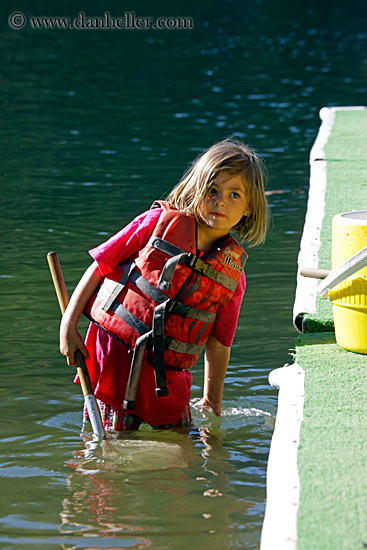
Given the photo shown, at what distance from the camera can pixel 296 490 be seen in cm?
346

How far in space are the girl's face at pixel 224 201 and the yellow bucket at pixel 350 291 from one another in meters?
0.46

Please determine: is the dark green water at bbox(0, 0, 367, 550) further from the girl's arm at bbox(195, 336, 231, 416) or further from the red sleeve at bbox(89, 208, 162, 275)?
the red sleeve at bbox(89, 208, 162, 275)

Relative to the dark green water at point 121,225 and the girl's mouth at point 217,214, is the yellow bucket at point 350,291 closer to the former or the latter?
the girl's mouth at point 217,214

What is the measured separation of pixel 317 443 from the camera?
12.4 feet

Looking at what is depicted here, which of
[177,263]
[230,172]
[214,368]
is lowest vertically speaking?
[214,368]

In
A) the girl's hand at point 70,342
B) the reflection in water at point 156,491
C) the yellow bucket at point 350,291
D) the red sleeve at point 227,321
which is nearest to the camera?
the reflection in water at point 156,491

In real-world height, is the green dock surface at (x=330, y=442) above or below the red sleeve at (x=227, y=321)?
below

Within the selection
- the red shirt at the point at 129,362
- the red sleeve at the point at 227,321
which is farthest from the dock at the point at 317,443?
the red shirt at the point at 129,362

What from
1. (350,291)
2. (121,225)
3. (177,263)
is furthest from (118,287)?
(121,225)

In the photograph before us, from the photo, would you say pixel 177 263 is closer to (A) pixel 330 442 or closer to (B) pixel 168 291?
(B) pixel 168 291

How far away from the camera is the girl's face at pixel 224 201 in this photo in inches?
179

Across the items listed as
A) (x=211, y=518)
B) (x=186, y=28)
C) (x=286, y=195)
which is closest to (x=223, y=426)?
(x=211, y=518)

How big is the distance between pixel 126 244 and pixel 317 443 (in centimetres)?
140

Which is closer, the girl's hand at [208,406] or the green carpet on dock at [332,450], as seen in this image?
the green carpet on dock at [332,450]
